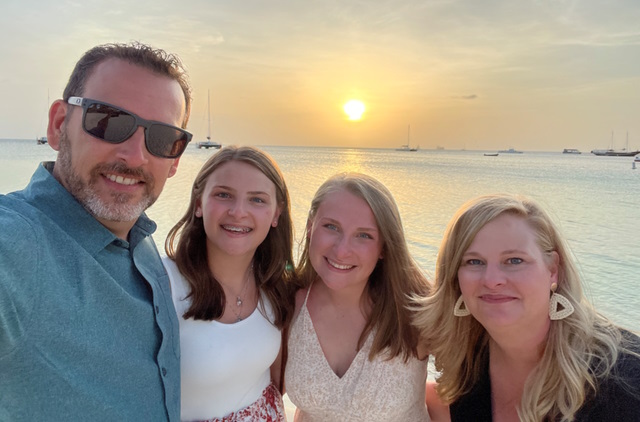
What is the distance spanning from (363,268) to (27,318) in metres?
2.26

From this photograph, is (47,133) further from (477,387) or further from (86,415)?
(477,387)

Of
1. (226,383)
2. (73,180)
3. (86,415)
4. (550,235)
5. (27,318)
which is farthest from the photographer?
(226,383)

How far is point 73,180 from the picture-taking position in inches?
76.8

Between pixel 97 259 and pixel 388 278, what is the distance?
225 cm

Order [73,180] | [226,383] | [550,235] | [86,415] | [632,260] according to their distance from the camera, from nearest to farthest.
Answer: [86,415], [73,180], [550,235], [226,383], [632,260]

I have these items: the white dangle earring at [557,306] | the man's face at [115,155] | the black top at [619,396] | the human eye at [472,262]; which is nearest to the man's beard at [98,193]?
the man's face at [115,155]

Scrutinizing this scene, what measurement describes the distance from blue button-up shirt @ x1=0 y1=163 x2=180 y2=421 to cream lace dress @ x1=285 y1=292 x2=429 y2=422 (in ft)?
4.19

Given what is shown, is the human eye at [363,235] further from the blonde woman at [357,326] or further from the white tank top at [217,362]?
the white tank top at [217,362]

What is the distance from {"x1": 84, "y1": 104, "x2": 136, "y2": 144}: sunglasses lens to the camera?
202 centimetres

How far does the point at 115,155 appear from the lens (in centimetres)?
207

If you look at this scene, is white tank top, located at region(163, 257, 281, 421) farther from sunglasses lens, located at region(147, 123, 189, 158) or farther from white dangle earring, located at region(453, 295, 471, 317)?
white dangle earring, located at region(453, 295, 471, 317)

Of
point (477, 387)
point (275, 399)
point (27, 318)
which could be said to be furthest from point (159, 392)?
point (477, 387)

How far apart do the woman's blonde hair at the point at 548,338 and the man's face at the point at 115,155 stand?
2.01 metres

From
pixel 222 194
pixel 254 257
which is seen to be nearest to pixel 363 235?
pixel 254 257
